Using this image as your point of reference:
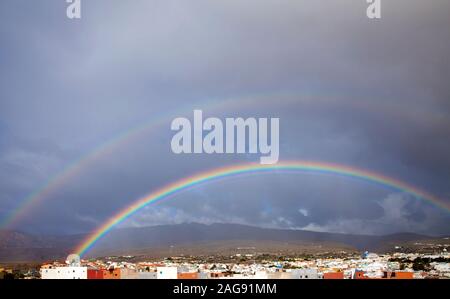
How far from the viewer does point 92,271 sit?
2097 cm

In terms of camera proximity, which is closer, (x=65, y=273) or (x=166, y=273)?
(x=166, y=273)

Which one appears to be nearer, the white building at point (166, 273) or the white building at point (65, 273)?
the white building at point (166, 273)

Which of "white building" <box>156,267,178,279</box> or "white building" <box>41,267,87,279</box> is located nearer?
"white building" <box>156,267,178,279</box>
